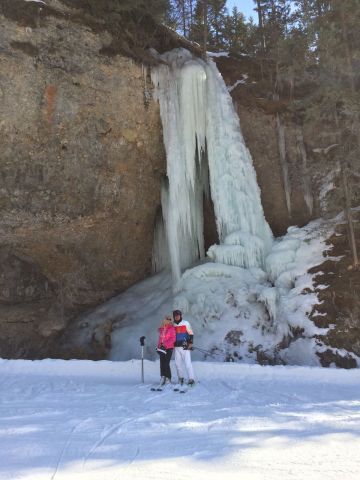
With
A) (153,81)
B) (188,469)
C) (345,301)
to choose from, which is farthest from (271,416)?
(153,81)

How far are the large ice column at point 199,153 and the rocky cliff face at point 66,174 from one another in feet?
3.28

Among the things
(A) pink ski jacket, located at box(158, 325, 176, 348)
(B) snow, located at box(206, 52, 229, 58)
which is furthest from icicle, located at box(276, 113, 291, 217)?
(A) pink ski jacket, located at box(158, 325, 176, 348)

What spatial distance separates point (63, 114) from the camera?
14.1m

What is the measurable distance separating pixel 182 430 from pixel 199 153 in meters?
12.2

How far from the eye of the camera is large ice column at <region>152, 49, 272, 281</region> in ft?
49.1

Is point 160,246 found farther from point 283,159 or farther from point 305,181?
point 305,181

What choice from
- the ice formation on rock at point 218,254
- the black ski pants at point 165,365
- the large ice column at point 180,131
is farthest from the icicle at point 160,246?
the black ski pants at point 165,365

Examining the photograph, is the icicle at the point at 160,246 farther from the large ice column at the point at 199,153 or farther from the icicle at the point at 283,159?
the icicle at the point at 283,159

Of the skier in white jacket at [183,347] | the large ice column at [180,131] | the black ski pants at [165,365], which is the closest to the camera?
the skier in white jacket at [183,347]

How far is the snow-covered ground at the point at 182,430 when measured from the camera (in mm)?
3342

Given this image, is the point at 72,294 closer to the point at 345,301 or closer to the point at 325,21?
the point at 345,301

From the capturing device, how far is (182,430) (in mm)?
4559

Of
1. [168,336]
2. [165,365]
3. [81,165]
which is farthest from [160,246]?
[165,365]

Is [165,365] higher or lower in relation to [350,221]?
lower
